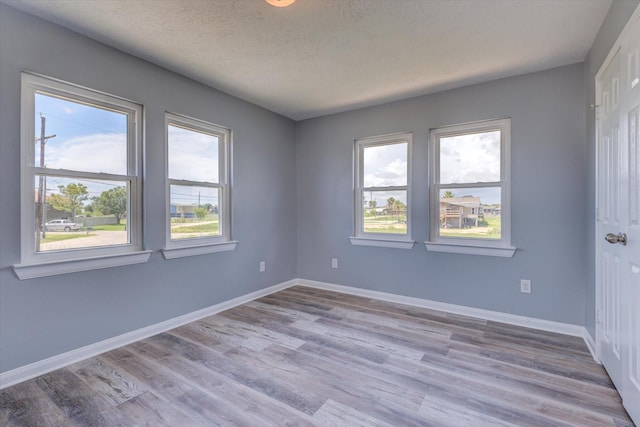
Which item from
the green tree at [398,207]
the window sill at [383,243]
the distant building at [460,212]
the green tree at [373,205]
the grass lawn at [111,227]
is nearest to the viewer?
the grass lawn at [111,227]

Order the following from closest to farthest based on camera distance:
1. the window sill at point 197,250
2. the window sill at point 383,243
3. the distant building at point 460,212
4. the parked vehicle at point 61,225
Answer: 1. the parked vehicle at point 61,225
2. the window sill at point 197,250
3. the distant building at point 460,212
4. the window sill at point 383,243

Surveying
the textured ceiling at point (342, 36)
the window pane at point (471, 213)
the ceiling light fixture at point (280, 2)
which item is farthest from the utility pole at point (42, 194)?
the window pane at point (471, 213)

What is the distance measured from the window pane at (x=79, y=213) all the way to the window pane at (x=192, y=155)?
0.54 metres

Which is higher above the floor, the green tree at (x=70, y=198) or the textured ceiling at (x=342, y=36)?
the textured ceiling at (x=342, y=36)

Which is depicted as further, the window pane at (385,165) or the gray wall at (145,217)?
the window pane at (385,165)

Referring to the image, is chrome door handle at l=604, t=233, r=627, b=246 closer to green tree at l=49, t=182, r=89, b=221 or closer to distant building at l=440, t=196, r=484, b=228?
distant building at l=440, t=196, r=484, b=228

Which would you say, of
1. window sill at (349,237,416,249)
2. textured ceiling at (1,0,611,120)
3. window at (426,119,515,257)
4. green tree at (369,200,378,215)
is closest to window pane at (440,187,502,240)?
window at (426,119,515,257)

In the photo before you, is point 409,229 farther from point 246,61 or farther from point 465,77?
point 246,61

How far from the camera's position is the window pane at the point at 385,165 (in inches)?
141

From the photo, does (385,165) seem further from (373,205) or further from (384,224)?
(384,224)

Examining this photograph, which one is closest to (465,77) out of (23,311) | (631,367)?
(631,367)

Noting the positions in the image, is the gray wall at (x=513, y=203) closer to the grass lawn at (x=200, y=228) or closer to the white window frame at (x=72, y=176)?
the grass lawn at (x=200, y=228)

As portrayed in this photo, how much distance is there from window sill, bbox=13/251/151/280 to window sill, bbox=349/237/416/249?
235 cm

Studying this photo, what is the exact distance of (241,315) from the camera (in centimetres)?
313
